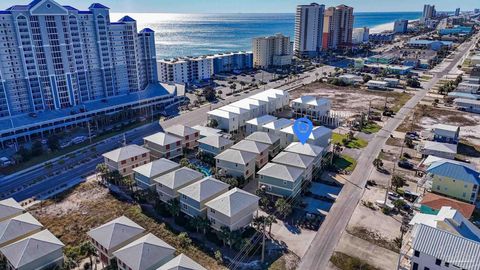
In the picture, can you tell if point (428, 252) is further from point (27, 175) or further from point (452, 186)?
point (27, 175)

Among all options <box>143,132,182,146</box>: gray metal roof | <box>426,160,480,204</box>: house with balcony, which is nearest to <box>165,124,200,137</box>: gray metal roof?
<box>143,132,182,146</box>: gray metal roof

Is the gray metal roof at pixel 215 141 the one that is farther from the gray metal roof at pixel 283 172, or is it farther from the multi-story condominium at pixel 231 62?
the multi-story condominium at pixel 231 62

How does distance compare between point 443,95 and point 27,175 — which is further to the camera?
point 443,95

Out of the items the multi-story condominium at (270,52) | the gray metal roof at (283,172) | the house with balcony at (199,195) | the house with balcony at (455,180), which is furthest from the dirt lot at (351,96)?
the house with balcony at (199,195)

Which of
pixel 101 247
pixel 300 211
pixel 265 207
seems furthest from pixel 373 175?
pixel 101 247

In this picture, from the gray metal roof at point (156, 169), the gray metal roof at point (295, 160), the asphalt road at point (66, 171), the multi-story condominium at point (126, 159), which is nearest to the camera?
the gray metal roof at point (156, 169)

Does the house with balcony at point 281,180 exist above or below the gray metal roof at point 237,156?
below

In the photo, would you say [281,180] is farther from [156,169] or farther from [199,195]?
[156,169]

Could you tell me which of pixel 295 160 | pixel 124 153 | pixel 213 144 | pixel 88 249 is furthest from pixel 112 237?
pixel 295 160
